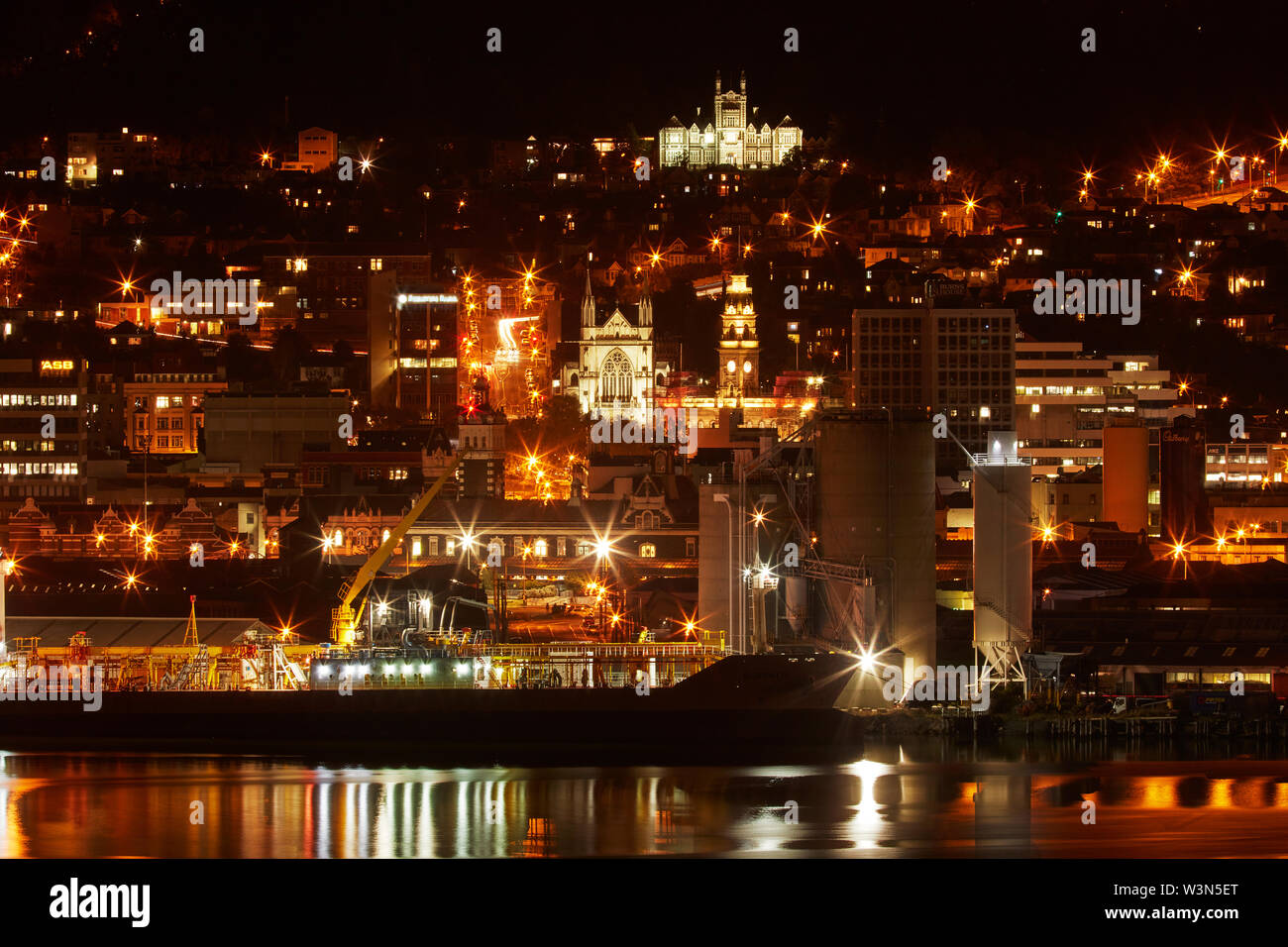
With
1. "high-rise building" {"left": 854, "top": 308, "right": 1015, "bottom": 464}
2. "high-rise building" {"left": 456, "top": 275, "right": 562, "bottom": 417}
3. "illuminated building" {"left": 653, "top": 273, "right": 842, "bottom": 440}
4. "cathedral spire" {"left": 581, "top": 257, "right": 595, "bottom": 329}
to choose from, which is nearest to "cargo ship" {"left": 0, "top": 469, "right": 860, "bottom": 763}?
"high-rise building" {"left": 854, "top": 308, "right": 1015, "bottom": 464}

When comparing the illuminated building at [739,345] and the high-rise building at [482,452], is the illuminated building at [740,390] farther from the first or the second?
the high-rise building at [482,452]

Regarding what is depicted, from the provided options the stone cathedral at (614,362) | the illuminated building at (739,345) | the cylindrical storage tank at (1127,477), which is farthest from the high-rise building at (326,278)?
the cylindrical storage tank at (1127,477)

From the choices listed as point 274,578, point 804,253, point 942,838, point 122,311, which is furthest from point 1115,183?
point 942,838

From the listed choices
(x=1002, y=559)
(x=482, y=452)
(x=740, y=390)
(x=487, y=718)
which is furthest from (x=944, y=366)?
(x=487, y=718)

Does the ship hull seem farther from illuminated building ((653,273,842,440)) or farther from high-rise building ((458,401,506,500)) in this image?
illuminated building ((653,273,842,440))
